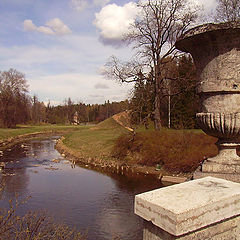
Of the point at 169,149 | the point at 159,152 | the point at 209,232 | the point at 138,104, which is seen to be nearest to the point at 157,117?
the point at 138,104

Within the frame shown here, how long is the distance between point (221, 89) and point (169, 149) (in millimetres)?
10128

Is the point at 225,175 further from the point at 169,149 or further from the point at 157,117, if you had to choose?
the point at 157,117

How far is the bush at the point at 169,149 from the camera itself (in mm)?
12020

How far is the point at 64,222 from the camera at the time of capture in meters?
6.98

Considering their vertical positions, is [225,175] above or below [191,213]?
below

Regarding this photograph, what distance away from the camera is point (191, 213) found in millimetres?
1628

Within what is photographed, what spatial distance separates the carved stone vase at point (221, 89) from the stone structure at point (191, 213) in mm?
1679

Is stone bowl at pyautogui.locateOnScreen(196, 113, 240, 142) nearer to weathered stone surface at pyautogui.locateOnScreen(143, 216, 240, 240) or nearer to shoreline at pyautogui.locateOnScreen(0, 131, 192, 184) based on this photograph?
weathered stone surface at pyautogui.locateOnScreen(143, 216, 240, 240)

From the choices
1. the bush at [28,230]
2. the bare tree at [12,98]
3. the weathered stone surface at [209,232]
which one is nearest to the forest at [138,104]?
the bare tree at [12,98]

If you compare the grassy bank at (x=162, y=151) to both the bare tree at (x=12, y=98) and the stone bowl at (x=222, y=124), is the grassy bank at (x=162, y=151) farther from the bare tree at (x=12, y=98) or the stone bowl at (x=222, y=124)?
the bare tree at (x=12, y=98)

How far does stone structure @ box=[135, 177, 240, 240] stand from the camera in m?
1.61

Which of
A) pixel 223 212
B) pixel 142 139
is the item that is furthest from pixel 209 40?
pixel 142 139

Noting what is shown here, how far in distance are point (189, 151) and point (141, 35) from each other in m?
9.80

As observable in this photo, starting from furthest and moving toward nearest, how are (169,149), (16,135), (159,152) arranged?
(16,135) < (159,152) < (169,149)
